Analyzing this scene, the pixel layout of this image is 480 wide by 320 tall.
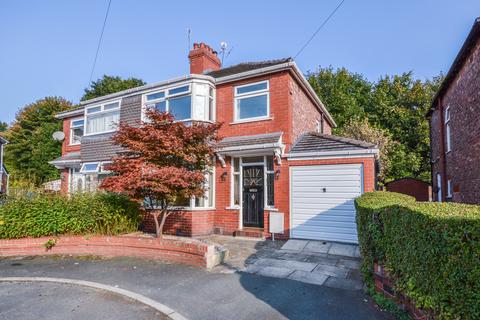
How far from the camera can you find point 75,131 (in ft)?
52.4

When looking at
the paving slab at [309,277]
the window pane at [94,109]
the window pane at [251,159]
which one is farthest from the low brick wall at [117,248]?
the window pane at [94,109]

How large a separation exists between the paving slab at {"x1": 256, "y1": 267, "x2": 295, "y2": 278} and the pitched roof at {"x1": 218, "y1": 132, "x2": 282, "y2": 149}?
420 centimetres

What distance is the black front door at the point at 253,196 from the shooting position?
1022cm

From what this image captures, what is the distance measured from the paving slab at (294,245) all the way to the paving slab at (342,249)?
815 mm

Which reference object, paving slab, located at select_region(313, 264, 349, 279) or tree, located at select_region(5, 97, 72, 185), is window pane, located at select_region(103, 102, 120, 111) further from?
tree, located at select_region(5, 97, 72, 185)

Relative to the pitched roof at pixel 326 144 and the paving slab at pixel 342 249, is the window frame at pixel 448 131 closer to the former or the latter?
the pitched roof at pixel 326 144

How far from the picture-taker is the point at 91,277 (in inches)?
234

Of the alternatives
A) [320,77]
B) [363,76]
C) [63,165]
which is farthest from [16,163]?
[363,76]

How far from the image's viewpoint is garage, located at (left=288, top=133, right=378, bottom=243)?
28.4 ft

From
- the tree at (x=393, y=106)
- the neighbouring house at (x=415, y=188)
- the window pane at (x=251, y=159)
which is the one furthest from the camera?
the tree at (x=393, y=106)

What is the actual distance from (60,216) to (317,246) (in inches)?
285

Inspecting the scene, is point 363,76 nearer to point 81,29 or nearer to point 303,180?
point 303,180

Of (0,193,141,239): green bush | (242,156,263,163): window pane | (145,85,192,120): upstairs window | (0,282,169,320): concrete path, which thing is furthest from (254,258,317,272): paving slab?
(145,85,192,120): upstairs window

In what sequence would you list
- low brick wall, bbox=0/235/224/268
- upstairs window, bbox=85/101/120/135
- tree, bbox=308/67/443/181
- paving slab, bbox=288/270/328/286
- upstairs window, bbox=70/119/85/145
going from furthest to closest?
tree, bbox=308/67/443/181
upstairs window, bbox=70/119/85/145
upstairs window, bbox=85/101/120/135
low brick wall, bbox=0/235/224/268
paving slab, bbox=288/270/328/286
